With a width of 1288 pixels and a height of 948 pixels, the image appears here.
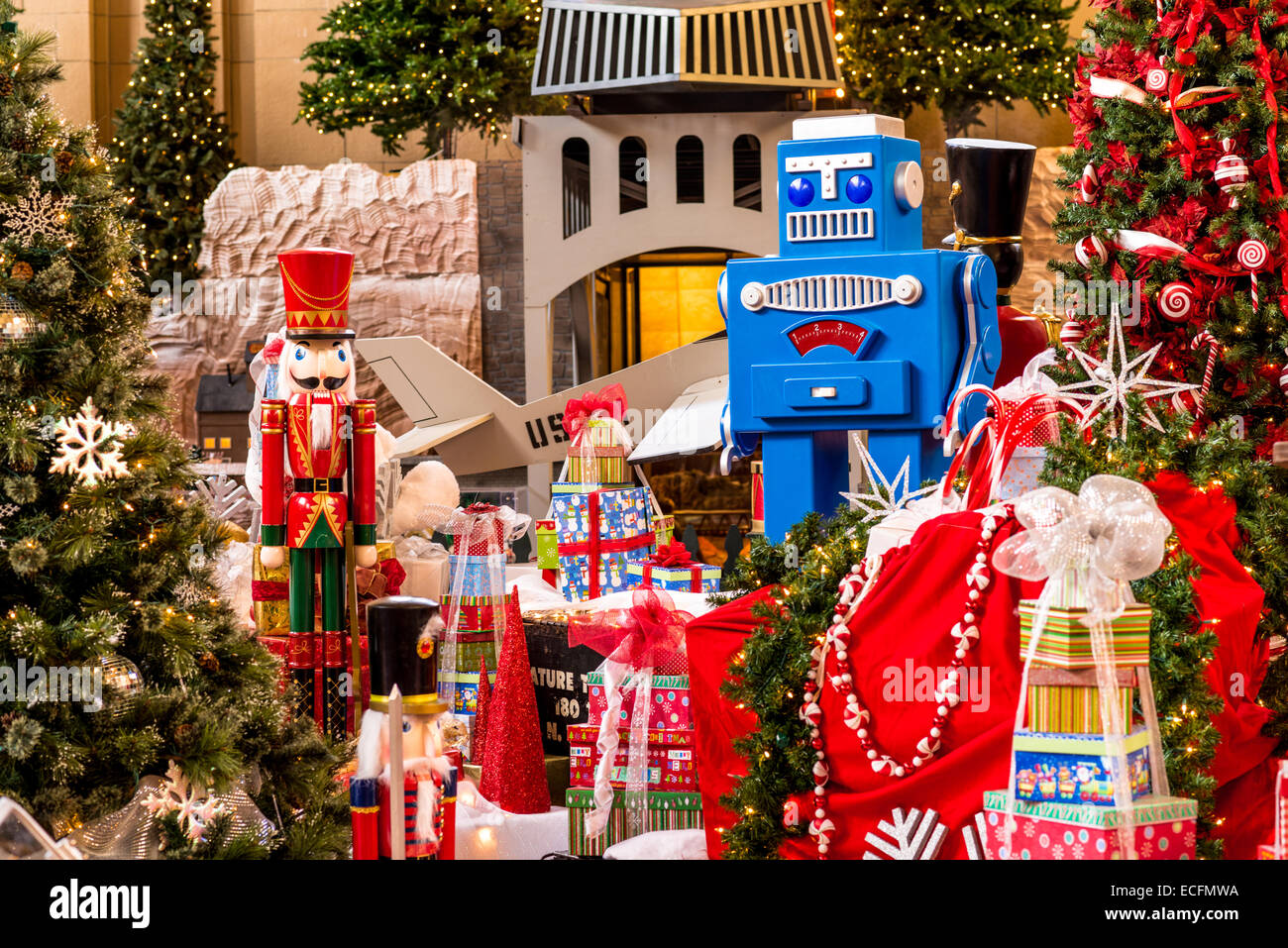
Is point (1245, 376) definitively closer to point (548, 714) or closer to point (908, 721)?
point (908, 721)

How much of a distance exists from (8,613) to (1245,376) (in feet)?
11.8

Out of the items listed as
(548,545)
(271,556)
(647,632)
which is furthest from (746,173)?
(647,632)

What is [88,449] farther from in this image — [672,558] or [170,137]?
[170,137]

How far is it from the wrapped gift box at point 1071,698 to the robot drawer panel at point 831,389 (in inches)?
71.9

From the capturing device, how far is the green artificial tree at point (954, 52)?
11.8 m

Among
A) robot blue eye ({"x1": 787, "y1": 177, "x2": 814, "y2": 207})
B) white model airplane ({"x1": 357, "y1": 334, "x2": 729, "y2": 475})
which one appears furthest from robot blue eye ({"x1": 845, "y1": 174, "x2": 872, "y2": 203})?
white model airplane ({"x1": 357, "y1": 334, "x2": 729, "y2": 475})

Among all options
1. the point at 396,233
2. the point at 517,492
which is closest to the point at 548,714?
the point at 517,492

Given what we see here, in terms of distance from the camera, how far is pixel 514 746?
459 cm

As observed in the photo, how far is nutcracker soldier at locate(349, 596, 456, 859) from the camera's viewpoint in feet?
9.93

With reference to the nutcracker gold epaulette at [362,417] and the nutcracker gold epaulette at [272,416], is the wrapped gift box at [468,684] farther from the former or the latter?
the nutcracker gold epaulette at [272,416]

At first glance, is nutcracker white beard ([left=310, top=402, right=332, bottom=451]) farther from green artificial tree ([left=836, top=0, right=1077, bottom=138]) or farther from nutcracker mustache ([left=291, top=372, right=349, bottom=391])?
green artificial tree ([left=836, top=0, right=1077, bottom=138])

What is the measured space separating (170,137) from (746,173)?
5.21m

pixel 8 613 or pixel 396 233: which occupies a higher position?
pixel 396 233
